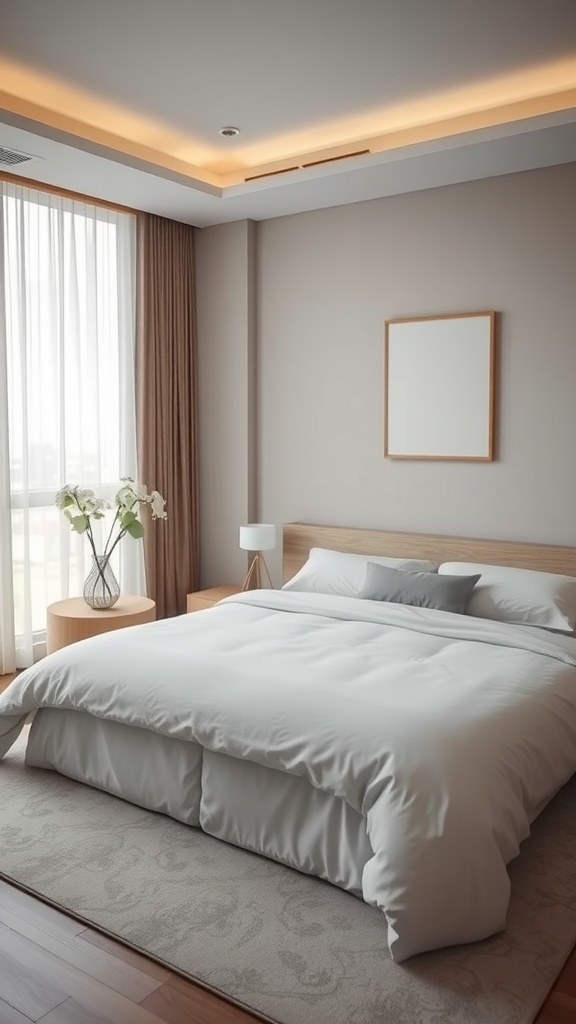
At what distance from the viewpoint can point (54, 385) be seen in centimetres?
471

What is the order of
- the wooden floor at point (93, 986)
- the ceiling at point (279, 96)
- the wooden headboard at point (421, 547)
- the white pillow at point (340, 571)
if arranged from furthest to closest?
the white pillow at point (340, 571) → the wooden headboard at point (421, 547) → the ceiling at point (279, 96) → the wooden floor at point (93, 986)

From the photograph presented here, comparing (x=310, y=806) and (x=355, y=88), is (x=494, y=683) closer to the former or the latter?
(x=310, y=806)

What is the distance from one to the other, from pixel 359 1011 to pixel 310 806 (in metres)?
0.64

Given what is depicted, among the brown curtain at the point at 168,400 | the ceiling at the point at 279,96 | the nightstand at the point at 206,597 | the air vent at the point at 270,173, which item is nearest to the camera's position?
the ceiling at the point at 279,96

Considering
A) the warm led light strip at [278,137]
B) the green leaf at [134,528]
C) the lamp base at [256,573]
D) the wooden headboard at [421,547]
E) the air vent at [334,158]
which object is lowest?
the lamp base at [256,573]

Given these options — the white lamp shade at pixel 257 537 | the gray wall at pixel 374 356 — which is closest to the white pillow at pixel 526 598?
the gray wall at pixel 374 356

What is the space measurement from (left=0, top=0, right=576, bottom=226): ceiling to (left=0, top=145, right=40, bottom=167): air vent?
47 millimetres

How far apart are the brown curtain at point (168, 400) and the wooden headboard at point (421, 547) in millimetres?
772

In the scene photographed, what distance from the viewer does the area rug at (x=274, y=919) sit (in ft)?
6.70

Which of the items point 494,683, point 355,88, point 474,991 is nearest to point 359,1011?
point 474,991

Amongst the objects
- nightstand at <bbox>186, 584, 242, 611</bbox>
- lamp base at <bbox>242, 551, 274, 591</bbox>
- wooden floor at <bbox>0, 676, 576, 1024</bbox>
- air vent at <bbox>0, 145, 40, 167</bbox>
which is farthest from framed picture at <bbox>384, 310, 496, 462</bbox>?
wooden floor at <bbox>0, 676, 576, 1024</bbox>

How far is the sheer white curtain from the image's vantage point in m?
4.48

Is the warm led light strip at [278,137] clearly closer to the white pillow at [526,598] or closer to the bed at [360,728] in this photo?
the white pillow at [526,598]

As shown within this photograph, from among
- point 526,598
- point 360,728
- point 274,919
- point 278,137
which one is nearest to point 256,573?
point 526,598
